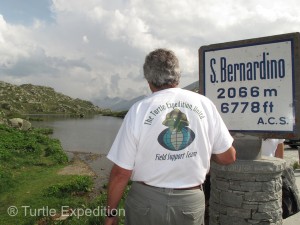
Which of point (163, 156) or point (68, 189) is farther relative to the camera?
point (68, 189)

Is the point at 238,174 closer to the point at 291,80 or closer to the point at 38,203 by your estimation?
the point at 291,80

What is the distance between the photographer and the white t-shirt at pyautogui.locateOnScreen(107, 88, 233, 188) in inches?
113

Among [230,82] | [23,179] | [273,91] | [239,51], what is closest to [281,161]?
[273,91]

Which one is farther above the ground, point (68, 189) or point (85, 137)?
point (85, 137)

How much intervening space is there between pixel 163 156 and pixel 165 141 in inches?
5.2

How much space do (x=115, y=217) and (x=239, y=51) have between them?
10.3ft

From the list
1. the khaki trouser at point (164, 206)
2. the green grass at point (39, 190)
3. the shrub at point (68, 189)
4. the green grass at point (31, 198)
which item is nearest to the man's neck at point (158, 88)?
the khaki trouser at point (164, 206)

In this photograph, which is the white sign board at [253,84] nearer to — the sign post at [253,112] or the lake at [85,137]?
the sign post at [253,112]

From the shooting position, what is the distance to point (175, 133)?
2881 mm

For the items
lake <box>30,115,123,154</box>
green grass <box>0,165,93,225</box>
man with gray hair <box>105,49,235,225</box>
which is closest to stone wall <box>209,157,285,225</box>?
man with gray hair <box>105,49,235,225</box>

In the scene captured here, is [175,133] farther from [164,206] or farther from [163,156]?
[164,206]

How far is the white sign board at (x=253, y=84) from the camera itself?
4.61m

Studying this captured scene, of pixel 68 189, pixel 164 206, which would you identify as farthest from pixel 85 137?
pixel 164 206

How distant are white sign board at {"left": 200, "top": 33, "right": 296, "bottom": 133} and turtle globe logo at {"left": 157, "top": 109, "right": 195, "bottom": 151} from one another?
7.49 feet
